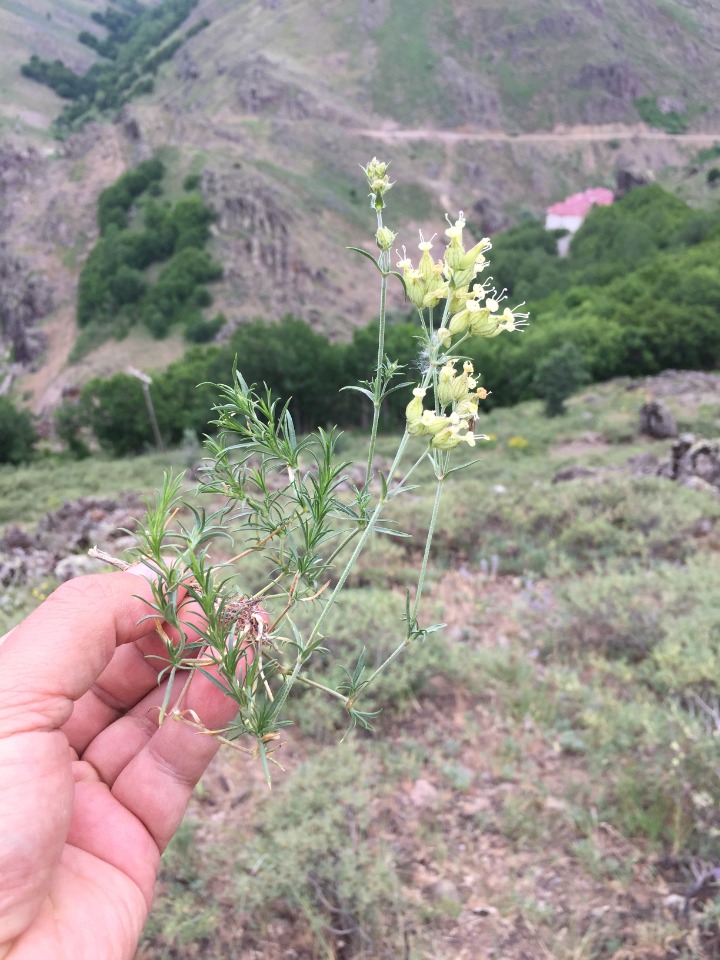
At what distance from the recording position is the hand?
5.28 ft

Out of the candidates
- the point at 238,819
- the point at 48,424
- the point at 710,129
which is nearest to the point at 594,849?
the point at 238,819

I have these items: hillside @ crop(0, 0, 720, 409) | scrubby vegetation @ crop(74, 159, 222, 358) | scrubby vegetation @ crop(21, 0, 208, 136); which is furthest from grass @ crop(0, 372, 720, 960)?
scrubby vegetation @ crop(21, 0, 208, 136)

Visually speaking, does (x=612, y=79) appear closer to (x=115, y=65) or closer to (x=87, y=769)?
(x=87, y=769)

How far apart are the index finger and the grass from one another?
275 centimetres

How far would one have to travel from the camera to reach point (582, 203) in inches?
2785

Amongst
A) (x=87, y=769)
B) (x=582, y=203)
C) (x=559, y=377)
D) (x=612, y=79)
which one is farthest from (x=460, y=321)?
(x=612, y=79)

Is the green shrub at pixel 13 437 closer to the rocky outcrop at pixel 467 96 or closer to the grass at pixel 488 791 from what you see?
the grass at pixel 488 791

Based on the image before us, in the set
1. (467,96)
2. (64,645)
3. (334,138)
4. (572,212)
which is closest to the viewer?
(64,645)

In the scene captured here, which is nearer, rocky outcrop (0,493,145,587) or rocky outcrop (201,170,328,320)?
rocky outcrop (0,493,145,587)

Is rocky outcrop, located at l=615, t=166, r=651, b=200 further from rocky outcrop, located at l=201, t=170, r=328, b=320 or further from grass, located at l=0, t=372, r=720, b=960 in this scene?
grass, located at l=0, t=372, r=720, b=960

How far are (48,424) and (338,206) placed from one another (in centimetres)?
4042

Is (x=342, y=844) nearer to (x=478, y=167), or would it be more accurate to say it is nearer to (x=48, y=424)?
(x=48, y=424)

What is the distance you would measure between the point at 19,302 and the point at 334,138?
1673 inches

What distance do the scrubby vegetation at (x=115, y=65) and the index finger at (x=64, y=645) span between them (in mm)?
111400
